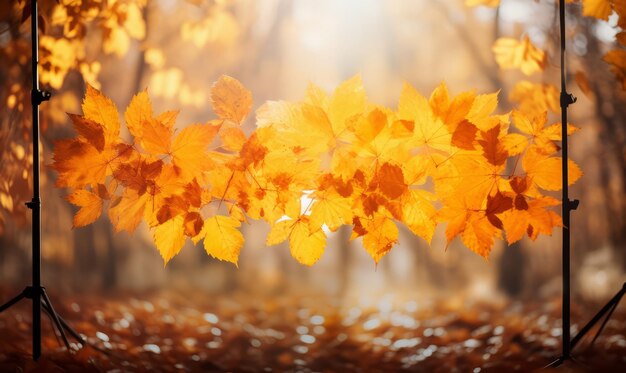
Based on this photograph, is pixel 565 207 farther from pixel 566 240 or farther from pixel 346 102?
pixel 346 102

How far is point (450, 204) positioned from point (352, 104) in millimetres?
562

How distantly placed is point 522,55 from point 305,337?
9.90 ft

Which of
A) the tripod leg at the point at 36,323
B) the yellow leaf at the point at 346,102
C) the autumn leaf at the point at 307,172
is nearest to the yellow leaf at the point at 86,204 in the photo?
the autumn leaf at the point at 307,172

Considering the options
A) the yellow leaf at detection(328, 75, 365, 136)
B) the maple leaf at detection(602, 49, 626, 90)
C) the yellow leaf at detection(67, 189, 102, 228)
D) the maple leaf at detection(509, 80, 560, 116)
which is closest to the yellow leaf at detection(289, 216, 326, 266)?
the yellow leaf at detection(328, 75, 365, 136)

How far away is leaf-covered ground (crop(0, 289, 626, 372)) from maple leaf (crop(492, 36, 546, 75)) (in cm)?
153

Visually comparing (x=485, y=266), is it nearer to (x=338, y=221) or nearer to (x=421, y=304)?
(x=421, y=304)

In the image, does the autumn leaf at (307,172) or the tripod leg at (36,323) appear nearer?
the autumn leaf at (307,172)

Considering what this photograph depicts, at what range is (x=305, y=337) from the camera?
4.55 meters

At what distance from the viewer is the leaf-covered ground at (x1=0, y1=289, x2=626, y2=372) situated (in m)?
2.60

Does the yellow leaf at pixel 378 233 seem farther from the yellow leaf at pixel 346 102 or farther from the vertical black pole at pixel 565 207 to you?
the vertical black pole at pixel 565 207

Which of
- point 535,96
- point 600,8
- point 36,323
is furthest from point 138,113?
point 535,96

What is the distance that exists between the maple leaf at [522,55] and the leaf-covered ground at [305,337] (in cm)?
153

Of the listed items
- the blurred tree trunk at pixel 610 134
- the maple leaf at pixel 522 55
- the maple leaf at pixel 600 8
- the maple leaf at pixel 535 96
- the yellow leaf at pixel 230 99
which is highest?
the blurred tree trunk at pixel 610 134

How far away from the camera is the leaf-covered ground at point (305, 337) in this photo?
102 inches
